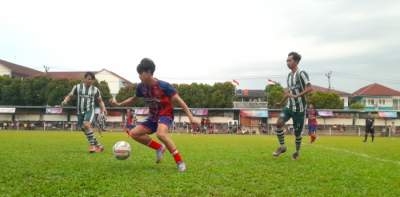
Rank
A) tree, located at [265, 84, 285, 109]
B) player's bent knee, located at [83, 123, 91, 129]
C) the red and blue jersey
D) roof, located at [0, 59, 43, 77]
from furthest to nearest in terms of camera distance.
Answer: roof, located at [0, 59, 43, 77] → tree, located at [265, 84, 285, 109] → player's bent knee, located at [83, 123, 91, 129] → the red and blue jersey

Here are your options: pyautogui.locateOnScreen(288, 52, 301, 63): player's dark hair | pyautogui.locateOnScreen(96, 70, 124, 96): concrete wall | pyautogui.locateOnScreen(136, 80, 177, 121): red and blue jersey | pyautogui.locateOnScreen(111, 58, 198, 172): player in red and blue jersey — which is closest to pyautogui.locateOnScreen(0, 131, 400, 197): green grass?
pyautogui.locateOnScreen(111, 58, 198, 172): player in red and blue jersey

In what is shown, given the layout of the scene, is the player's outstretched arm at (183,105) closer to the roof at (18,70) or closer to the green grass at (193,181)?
the green grass at (193,181)

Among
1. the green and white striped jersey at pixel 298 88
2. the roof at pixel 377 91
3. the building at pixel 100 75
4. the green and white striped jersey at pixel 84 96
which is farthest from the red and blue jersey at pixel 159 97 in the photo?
the roof at pixel 377 91

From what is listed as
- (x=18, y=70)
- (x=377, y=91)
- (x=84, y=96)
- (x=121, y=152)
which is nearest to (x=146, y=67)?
(x=121, y=152)

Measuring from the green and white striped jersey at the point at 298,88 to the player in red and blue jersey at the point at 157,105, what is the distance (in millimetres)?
3028

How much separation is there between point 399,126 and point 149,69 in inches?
2537

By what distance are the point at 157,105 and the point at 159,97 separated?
0.15 meters

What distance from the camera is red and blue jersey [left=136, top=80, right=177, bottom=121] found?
7129 mm

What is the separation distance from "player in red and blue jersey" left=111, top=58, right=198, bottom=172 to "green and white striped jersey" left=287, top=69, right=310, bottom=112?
9.93 feet

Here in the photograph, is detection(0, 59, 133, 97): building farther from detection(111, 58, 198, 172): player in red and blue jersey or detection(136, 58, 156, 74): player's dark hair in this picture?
detection(136, 58, 156, 74): player's dark hair

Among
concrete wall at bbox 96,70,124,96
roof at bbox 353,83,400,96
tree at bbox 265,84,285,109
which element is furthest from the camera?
roof at bbox 353,83,400,96

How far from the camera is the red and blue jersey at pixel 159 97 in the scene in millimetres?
7129

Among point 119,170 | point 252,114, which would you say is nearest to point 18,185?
point 119,170

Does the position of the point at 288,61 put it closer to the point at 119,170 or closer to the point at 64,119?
the point at 119,170
